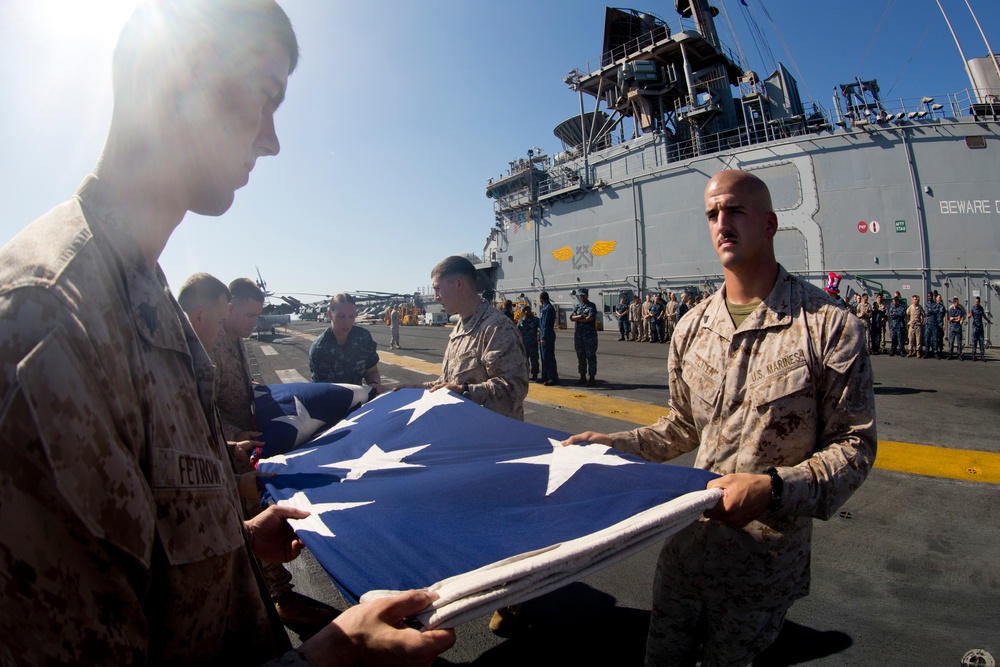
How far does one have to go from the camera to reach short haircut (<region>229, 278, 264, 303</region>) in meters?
3.24

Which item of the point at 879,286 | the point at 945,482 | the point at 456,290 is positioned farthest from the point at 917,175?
the point at 456,290

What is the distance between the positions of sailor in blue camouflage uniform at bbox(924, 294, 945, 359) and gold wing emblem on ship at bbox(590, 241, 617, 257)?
12174 millimetres

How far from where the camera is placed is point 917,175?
14.9 meters

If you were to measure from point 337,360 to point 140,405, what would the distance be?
3.31 m

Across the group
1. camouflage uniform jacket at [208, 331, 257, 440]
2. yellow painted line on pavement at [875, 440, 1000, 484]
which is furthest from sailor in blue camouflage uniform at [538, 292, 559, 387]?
camouflage uniform jacket at [208, 331, 257, 440]

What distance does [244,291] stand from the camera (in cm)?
329

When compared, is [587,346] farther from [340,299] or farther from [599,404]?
[340,299]

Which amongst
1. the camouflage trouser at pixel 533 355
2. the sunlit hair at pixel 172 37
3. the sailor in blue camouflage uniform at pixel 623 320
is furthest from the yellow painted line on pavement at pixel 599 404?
the sailor in blue camouflage uniform at pixel 623 320

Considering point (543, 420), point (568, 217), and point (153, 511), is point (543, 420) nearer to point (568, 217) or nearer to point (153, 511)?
point (153, 511)

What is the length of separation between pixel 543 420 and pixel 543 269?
66.5 ft

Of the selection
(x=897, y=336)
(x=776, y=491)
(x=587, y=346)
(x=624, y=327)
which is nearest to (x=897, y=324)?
(x=897, y=336)

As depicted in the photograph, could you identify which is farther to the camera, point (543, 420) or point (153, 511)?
point (543, 420)

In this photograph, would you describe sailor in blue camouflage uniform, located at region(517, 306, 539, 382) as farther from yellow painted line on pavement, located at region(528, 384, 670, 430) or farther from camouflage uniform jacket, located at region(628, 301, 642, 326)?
camouflage uniform jacket, located at region(628, 301, 642, 326)

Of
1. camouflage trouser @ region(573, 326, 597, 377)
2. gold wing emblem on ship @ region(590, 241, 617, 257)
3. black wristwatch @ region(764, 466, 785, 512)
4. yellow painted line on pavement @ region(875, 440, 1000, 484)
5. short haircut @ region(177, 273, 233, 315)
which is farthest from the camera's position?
gold wing emblem on ship @ region(590, 241, 617, 257)
